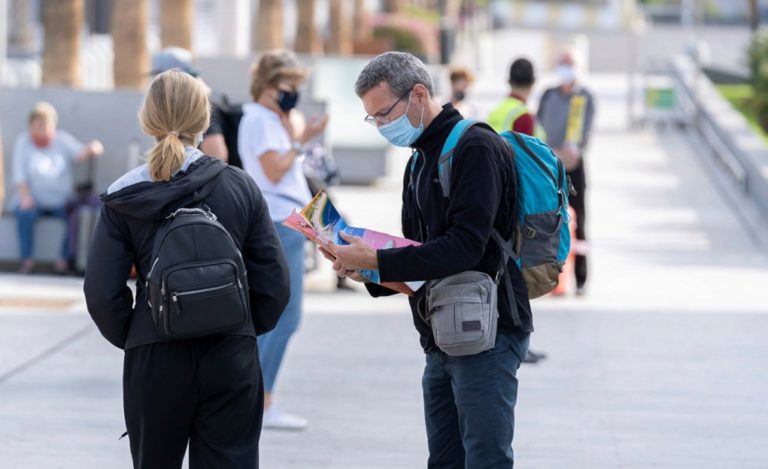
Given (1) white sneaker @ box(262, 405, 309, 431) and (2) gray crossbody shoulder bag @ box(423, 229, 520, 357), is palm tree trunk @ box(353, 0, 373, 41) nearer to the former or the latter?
(1) white sneaker @ box(262, 405, 309, 431)

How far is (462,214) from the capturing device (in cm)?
407

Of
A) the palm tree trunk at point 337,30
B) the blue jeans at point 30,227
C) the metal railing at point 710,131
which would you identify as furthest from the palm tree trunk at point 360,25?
the blue jeans at point 30,227

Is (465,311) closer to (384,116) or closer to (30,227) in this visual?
(384,116)

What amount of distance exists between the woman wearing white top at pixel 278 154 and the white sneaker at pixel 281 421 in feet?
0.51

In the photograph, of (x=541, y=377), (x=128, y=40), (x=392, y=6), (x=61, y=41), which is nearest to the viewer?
(x=541, y=377)

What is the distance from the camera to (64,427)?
7.00 metres

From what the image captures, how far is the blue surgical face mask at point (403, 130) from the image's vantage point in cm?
421

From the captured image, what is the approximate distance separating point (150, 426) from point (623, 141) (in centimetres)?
2366

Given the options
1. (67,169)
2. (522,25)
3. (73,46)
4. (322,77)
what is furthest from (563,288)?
(522,25)

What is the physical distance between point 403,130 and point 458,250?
1.33 ft

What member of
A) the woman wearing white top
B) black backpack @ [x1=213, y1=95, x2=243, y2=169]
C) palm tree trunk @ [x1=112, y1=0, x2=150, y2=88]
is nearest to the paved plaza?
the woman wearing white top

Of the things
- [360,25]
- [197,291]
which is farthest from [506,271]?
[360,25]

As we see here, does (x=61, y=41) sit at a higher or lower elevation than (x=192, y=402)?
higher

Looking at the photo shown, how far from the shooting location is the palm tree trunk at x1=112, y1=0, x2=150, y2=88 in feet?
53.0
